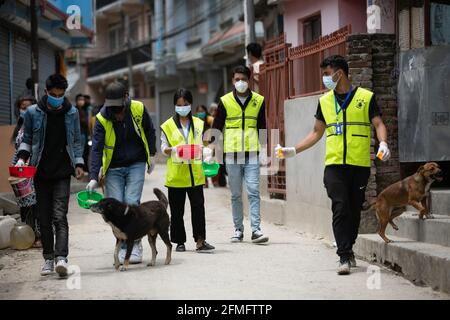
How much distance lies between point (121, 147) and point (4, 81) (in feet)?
34.0

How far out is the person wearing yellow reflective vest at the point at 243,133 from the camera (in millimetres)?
10062

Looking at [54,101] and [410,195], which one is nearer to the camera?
[54,101]

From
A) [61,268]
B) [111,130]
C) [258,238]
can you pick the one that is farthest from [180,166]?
[61,268]

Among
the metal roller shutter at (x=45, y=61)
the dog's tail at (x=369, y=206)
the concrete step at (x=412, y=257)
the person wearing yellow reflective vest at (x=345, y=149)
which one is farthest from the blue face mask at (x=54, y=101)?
the metal roller shutter at (x=45, y=61)

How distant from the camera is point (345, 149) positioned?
7809 mm

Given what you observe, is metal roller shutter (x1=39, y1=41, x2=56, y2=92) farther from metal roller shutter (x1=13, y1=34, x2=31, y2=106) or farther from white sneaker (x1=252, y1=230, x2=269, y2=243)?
white sneaker (x1=252, y1=230, x2=269, y2=243)

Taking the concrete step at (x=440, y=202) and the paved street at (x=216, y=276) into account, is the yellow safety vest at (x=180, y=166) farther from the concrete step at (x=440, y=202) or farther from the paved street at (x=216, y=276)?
the concrete step at (x=440, y=202)

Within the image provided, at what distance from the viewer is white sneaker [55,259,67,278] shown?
782 cm

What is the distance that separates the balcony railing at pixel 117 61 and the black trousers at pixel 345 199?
3410 cm

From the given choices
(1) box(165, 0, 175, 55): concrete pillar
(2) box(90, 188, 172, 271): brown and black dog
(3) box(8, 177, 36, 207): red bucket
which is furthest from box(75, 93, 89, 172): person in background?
(1) box(165, 0, 175, 55): concrete pillar

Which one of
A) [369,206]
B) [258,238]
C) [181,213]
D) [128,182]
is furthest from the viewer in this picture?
[258,238]

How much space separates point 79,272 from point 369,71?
13.1 ft

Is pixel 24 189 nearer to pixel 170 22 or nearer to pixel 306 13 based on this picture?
pixel 306 13
